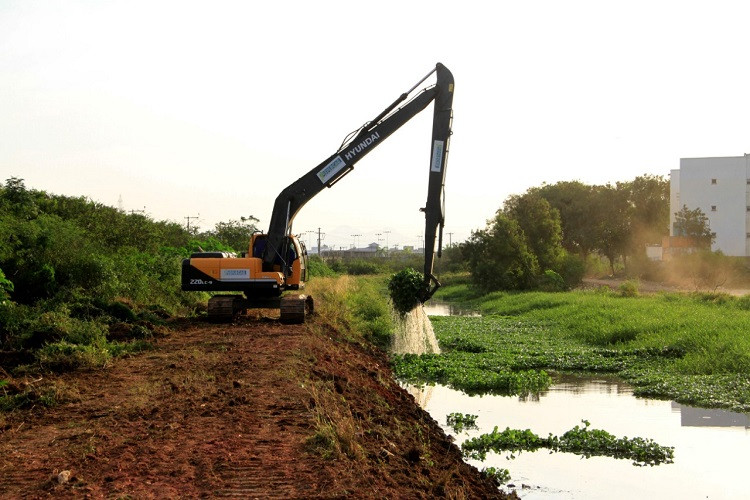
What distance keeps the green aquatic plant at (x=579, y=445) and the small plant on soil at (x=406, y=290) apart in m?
8.69

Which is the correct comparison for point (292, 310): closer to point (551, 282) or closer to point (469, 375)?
point (469, 375)

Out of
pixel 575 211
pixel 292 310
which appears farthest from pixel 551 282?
pixel 292 310

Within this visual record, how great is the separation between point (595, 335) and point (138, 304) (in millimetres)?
13969

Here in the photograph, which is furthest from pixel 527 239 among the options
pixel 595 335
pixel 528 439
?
pixel 528 439

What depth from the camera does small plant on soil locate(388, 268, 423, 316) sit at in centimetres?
2122

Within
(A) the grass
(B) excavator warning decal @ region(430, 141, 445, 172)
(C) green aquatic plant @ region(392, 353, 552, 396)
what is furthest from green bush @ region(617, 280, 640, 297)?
(B) excavator warning decal @ region(430, 141, 445, 172)

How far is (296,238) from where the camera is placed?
22922 millimetres

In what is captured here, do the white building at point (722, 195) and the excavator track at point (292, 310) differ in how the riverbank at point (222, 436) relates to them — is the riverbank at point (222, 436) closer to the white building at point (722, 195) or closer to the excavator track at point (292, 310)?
the excavator track at point (292, 310)

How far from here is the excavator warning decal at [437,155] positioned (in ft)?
69.2

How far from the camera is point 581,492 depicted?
10.4 metres

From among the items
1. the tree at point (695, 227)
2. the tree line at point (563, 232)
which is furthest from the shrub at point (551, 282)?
the tree at point (695, 227)

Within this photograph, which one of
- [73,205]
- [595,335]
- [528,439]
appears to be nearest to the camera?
[528,439]

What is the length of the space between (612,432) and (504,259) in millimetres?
43838

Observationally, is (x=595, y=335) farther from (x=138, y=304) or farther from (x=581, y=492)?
(x=581, y=492)
